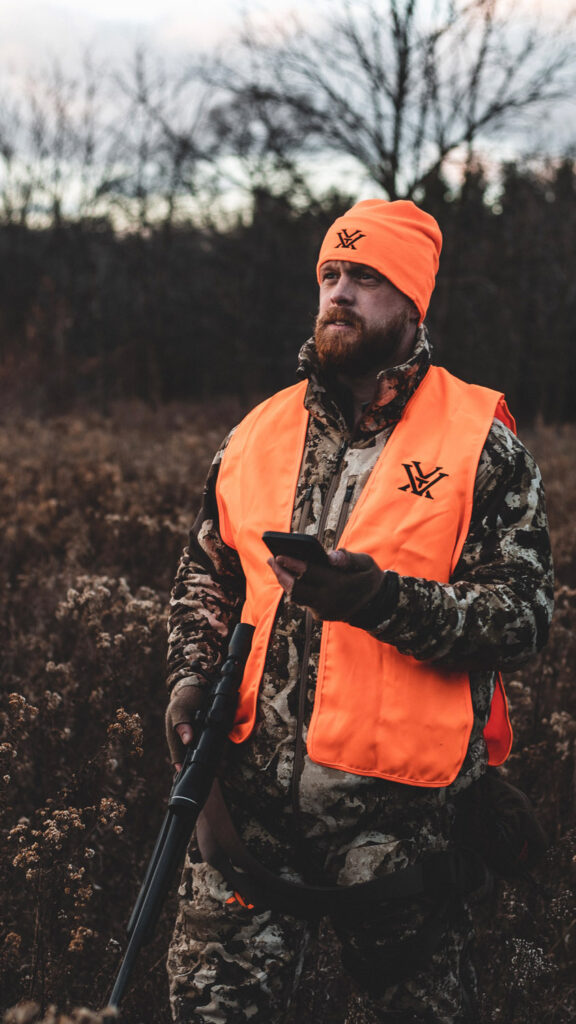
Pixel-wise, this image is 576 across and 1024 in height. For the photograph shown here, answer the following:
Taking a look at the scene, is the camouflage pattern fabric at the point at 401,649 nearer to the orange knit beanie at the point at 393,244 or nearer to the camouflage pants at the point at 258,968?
the camouflage pants at the point at 258,968

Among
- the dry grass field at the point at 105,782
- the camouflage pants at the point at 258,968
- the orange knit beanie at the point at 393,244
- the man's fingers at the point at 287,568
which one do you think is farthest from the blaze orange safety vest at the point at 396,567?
the dry grass field at the point at 105,782

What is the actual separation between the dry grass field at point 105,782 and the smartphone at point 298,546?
3.25 feet

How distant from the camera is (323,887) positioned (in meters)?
2.19

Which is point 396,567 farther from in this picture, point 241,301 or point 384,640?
point 241,301

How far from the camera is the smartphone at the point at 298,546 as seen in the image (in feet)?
6.08

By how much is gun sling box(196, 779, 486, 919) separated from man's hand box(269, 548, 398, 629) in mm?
723

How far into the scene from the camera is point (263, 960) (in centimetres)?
223

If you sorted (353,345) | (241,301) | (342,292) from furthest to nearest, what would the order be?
(241,301) → (342,292) → (353,345)

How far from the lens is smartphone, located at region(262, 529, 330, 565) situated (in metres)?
1.85

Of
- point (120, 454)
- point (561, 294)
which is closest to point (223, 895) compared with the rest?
point (120, 454)

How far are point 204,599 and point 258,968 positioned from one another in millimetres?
1051

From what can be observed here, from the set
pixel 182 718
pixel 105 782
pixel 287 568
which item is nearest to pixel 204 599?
pixel 182 718

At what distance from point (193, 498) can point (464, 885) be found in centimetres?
681

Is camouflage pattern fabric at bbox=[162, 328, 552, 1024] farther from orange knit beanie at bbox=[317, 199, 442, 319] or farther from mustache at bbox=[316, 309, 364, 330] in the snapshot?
orange knit beanie at bbox=[317, 199, 442, 319]
